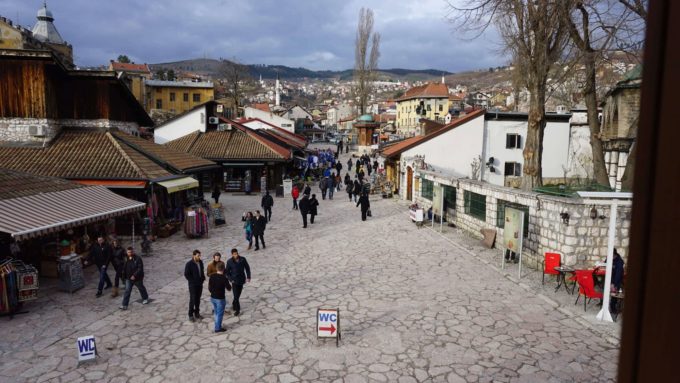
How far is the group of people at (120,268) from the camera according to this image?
1081 cm

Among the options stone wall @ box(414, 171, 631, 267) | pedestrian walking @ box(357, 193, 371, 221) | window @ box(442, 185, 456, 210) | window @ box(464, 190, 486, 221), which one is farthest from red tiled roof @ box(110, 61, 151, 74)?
stone wall @ box(414, 171, 631, 267)

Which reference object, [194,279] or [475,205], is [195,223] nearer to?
[194,279]

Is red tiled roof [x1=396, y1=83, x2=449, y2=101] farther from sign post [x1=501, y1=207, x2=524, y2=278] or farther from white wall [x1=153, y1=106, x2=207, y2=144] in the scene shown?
sign post [x1=501, y1=207, x2=524, y2=278]

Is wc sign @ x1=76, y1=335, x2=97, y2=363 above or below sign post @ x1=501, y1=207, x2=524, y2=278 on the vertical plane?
below

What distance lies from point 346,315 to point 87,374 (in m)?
5.33

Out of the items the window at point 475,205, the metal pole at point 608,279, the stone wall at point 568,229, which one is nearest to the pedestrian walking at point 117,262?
the metal pole at point 608,279

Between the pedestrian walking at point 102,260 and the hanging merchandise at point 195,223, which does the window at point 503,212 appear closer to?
the hanging merchandise at point 195,223

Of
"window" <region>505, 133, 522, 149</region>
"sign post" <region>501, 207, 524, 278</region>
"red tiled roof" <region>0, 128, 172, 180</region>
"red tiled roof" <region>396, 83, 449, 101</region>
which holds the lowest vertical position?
"sign post" <region>501, 207, 524, 278</region>

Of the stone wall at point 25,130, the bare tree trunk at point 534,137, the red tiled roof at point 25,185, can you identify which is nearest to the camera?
the red tiled roof at point 25,185

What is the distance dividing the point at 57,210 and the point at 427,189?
693 inches

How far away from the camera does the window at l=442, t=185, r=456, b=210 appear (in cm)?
2072

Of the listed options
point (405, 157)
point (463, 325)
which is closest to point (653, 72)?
point (463, 325)

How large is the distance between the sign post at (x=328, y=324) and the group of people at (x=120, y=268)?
16.2 feet

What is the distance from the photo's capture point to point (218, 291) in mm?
9312
